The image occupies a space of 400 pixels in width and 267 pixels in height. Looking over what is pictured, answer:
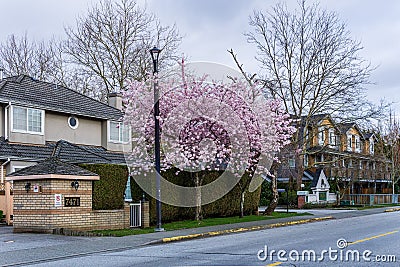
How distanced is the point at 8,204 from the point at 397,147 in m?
47.0

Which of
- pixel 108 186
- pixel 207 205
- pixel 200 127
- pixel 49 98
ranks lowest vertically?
pixel 207 205

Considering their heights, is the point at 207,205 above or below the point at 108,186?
below

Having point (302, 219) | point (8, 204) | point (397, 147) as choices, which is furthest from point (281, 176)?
point (8, 204)

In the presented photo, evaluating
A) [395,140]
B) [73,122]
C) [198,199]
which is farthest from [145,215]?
[395,140]

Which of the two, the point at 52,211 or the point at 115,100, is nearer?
the point at 52,211

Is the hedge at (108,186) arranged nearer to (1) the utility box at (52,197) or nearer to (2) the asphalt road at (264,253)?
(1) the utility box at (52,197)

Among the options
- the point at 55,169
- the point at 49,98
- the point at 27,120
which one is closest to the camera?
the point at 55,169

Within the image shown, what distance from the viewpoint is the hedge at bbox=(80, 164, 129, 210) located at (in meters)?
20.9

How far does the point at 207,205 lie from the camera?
27.4m

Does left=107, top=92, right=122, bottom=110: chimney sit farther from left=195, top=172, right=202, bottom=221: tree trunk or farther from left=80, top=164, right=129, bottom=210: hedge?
left=80, top=164, right=129, bottom=210: hedge

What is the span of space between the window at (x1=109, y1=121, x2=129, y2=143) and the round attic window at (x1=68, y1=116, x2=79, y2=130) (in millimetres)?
2703

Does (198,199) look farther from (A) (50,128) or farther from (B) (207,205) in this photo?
(A) (50,128)

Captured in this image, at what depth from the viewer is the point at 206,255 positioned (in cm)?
1385

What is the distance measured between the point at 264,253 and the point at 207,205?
1368 cm
